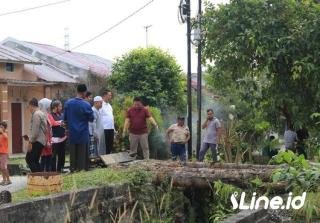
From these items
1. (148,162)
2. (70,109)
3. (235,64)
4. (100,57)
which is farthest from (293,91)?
(100,57)

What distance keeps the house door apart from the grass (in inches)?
708

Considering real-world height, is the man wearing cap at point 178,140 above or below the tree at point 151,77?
below

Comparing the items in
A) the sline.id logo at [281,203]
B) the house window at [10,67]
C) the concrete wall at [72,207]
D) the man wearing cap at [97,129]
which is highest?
the house window at [10,67]

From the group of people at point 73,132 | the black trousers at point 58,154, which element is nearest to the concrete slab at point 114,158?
the group of people at point 73,132

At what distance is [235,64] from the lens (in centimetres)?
1224

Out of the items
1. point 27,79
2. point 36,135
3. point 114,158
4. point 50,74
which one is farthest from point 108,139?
point 50,74

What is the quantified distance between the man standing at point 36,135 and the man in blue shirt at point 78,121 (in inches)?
17.2

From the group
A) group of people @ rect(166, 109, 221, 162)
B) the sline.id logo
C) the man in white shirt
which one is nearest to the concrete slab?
the man in white shirt

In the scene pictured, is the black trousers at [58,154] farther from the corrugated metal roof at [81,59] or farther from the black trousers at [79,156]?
the corrugated metal roof at [81,59]

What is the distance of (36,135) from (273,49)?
4781 mm

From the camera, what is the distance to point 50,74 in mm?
29609

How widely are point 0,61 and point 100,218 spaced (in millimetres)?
17083

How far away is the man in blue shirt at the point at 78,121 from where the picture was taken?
9.95 meters

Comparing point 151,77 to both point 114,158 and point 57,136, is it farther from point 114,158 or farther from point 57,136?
point 57,136
